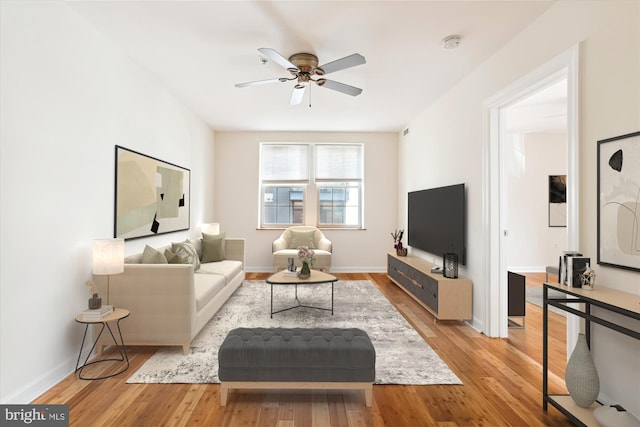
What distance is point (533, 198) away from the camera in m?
6.86

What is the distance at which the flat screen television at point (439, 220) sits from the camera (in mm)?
3904

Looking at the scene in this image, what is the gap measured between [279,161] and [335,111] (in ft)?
6.68

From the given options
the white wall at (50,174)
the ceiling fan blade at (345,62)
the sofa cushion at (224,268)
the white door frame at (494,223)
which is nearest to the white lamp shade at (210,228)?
the sofa cushion at (224,268)

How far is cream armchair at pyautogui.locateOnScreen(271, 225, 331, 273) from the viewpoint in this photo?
6039mm

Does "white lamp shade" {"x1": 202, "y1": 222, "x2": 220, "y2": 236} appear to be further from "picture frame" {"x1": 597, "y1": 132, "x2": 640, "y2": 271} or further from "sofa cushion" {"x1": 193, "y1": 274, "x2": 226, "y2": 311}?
"picture frame" {"x1": 597, "y1": 132, "x2": 640, "y2": 271}

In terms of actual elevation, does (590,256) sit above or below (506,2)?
below

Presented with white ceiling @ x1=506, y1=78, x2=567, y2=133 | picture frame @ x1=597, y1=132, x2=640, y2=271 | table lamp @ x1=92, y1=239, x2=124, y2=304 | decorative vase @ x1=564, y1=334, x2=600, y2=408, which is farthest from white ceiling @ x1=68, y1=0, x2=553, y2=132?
decorative vase @ x1=564, y1=334, x2=600, y2=408

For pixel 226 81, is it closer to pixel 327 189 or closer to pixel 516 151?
pixel 327 189

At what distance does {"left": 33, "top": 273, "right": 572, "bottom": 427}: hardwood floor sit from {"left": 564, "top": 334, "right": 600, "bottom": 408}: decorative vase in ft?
0.60

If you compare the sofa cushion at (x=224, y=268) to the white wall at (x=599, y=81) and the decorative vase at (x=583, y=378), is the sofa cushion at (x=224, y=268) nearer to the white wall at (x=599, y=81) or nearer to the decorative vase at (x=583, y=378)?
the decorative vase at (x=583, y=378)

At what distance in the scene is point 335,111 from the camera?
209 inches

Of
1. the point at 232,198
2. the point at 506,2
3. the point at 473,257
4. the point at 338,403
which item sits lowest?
the point at 338,403

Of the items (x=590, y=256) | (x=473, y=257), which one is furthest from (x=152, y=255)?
(x=590, y=256)

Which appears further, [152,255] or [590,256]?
[152,255]
